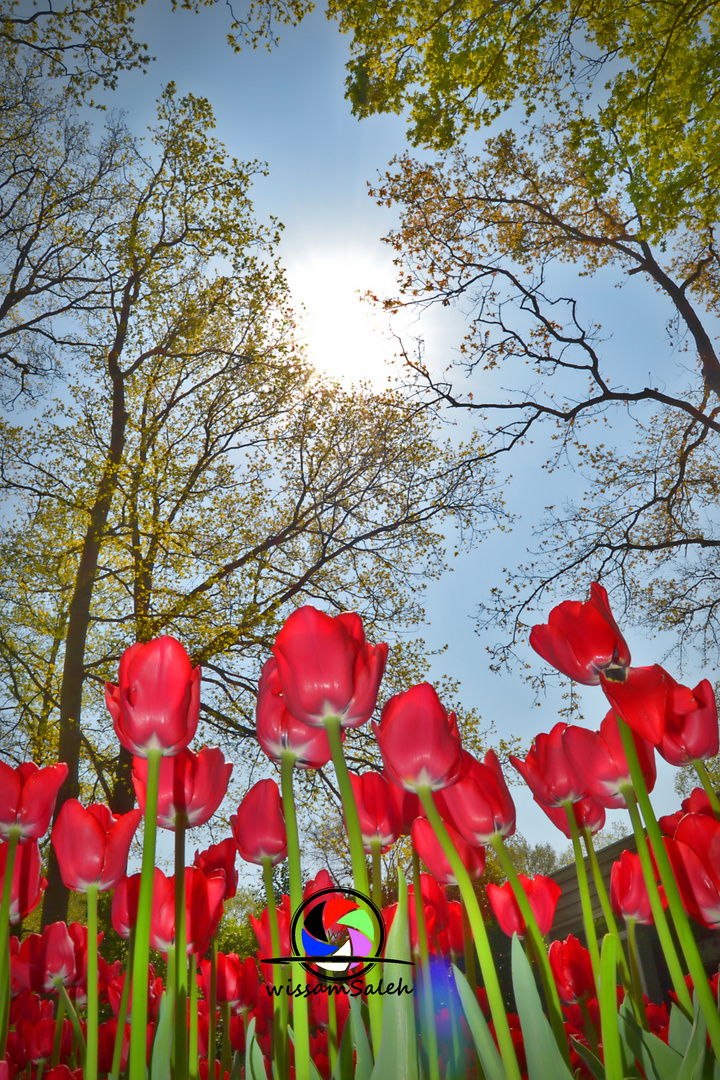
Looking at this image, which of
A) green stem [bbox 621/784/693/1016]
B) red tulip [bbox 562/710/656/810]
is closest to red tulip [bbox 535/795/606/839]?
red tulip [bbox 562/710/656/810]

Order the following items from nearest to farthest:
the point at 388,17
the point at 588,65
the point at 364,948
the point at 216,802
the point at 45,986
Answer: the point at 364,948, the point at 216,802, the point at 45,986, the point at 388,17, the point at 588,65

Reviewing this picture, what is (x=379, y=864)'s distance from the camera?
72 centimetres

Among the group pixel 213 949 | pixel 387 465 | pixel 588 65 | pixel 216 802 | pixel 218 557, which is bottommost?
pixel 213 949

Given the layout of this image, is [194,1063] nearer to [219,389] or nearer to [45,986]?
[45,986]

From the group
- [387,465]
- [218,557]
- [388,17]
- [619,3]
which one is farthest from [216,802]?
[387,465]

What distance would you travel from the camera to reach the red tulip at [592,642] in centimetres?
69

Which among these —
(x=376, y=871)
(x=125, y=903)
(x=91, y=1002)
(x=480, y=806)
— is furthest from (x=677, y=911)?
(x=125, y=903)

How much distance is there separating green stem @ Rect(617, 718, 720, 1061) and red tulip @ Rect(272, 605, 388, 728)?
0.76ft

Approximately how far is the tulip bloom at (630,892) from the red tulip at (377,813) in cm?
31

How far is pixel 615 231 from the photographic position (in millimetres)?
10617

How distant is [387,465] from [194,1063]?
11164 millimetres

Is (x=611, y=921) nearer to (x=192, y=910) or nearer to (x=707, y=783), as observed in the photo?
(x=707, y=783)

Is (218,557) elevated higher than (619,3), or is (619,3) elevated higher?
(619,3)

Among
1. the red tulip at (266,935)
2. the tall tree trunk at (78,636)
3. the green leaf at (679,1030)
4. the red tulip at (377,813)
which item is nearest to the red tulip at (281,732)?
the red tulip at (377,813)
